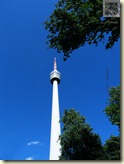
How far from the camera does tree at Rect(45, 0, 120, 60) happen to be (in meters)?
6.38

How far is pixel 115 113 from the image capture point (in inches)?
254

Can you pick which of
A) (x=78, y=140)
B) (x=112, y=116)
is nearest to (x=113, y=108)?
(x=112, y=116)

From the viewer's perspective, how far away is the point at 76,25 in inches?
266

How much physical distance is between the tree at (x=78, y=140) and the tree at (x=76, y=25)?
4.31 feet

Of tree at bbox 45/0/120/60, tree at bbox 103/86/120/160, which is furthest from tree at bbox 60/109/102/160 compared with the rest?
tree at bbox 45/0/120/60

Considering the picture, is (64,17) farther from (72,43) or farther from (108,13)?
(108,13)

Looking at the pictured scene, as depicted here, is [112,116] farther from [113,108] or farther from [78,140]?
[78,140]

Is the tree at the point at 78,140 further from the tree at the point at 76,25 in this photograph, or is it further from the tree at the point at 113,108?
the tree at the point at 76,25

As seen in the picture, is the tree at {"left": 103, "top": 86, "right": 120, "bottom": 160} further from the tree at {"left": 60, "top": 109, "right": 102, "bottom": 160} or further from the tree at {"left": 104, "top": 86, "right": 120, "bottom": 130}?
the tree at {"left": 60, "top": 109, "right": 102, "bottom": 160}

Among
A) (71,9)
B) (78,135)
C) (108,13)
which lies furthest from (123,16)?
(78,135)

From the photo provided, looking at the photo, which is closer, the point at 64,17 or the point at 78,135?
the point at 64,17

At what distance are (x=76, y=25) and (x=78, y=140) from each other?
2481 millimetres

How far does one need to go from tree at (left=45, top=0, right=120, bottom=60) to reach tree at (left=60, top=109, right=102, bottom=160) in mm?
1314

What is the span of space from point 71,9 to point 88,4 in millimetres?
392
